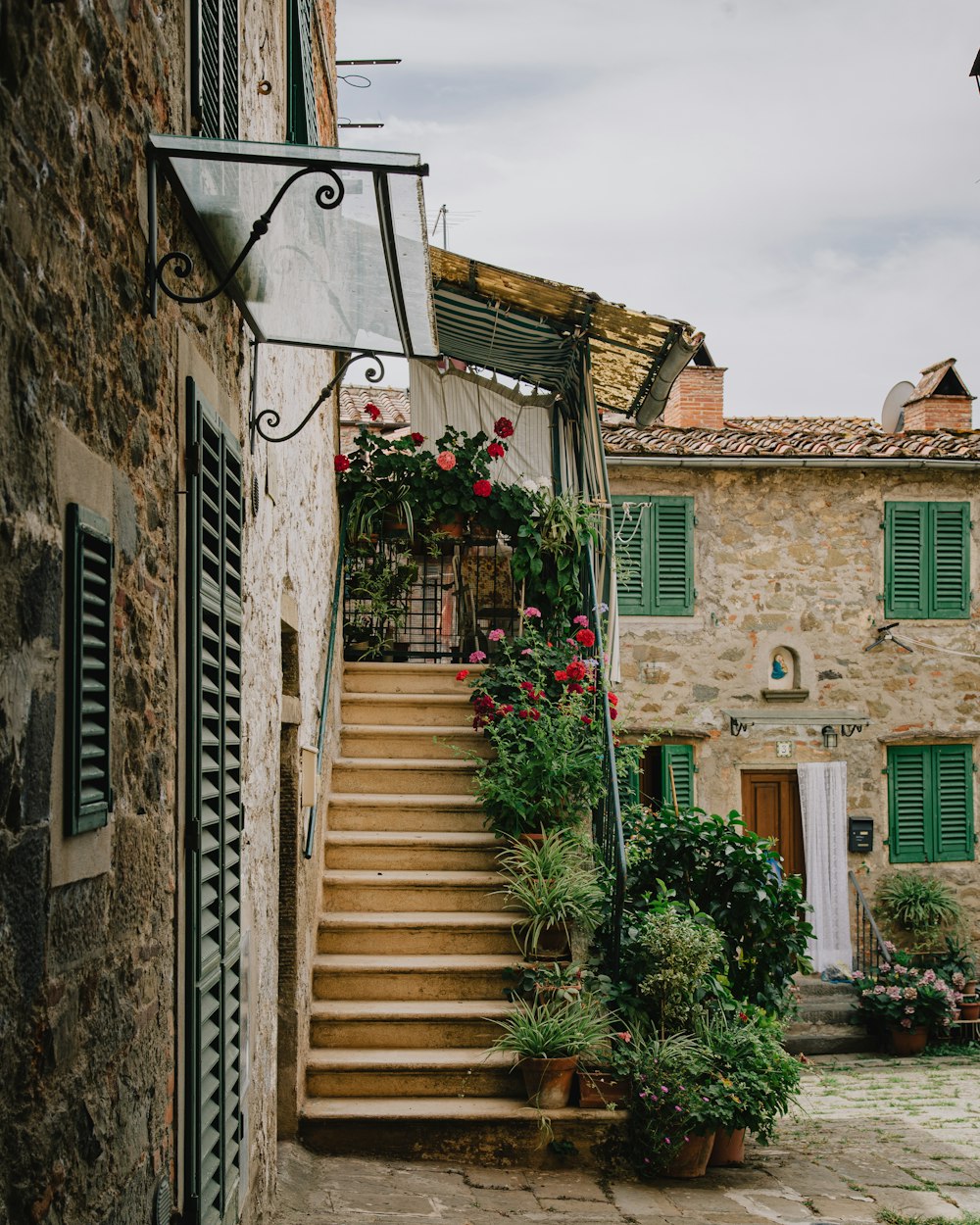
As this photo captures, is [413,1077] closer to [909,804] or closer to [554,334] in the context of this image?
[554,334]

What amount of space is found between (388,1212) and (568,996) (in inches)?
62.4

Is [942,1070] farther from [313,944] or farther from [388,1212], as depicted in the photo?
[388,1212]

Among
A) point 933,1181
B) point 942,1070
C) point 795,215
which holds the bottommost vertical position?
point 942,1070

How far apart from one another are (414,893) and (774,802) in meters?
6.99

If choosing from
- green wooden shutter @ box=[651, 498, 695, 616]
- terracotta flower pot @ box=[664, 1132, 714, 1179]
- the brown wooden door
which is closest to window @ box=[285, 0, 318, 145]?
terracotta flower pot @ box=[664, 1132, 714, 1179]

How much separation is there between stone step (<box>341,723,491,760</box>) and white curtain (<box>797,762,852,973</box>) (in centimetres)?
588

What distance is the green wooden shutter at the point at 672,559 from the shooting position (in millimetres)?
13125

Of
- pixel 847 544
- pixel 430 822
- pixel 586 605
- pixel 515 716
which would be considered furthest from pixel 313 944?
pixel 847 544

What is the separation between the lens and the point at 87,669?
2.14 m

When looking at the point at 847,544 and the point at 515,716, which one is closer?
the point at 515,716

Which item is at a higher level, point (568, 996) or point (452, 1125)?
point (568, 996)

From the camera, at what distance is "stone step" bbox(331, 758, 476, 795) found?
8008 mm

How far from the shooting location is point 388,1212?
493cm

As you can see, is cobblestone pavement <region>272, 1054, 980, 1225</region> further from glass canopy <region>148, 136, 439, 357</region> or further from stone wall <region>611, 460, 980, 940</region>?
stone wall <region>611, 460, 980, 940</region>
